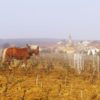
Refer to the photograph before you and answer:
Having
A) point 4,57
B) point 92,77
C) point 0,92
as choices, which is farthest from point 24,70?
point 0,92

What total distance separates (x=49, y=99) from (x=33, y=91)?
1.36 metres

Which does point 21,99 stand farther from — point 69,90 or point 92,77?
point 92,77

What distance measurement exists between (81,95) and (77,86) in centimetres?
209

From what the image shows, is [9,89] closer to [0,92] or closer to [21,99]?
[0,92]

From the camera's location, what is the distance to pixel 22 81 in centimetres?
1359

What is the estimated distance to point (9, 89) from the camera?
11.6 m

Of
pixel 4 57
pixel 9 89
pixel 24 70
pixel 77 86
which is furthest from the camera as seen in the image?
pixel 4 57

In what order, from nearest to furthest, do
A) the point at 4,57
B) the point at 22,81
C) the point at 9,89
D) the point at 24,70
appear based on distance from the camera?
the point at 9,89
the point at 22,81
the point at 24,70
the point at 4,57

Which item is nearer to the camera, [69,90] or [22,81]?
[69,90]

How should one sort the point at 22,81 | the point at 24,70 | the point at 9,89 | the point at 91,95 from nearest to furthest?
the point at 91,95 → the point at 9,89 → the point at 22,81 → the point at 24,70

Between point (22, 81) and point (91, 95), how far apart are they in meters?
3.62

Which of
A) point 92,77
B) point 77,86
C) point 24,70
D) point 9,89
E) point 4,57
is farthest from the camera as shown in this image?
point 4,57

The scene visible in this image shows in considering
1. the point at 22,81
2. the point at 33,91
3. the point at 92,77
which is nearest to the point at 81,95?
the point at 33,91

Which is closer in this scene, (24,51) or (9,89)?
(9,89)
